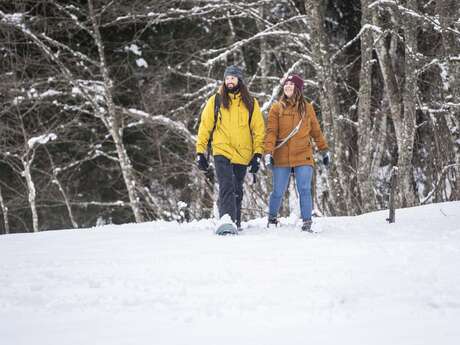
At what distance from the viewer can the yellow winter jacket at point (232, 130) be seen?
591 centimetres

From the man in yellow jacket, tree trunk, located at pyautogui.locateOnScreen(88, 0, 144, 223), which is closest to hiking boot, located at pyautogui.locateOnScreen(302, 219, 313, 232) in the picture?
the man in yellow jacket

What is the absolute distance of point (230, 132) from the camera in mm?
5922

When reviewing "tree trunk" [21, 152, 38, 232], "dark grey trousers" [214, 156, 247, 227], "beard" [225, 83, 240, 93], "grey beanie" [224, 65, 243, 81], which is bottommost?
"tree trunk" [21, 152, 38, 232]

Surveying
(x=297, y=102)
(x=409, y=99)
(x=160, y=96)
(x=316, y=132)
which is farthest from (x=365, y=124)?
(x=160, y=96)

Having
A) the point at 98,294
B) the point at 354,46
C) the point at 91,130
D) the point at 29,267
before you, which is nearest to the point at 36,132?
the point at 91,130

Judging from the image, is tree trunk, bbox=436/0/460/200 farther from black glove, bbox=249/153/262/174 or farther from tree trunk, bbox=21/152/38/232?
tree trunk, bbox=21/152/38/232

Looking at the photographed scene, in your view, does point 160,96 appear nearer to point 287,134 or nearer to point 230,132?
point 230,132

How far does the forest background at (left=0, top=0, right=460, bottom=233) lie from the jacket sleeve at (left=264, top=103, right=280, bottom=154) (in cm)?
385

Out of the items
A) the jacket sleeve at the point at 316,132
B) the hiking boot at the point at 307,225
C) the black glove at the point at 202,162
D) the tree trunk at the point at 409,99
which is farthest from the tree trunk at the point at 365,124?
the black glove at the point at 202,162

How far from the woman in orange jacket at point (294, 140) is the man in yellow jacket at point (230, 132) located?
15 centimetres

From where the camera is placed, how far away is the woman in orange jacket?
5.96m

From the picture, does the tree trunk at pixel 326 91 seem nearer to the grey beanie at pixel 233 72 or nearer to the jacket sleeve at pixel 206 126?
the grey beanie at pixel 233 72

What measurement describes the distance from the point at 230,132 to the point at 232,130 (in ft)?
0.10

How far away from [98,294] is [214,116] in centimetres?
279
